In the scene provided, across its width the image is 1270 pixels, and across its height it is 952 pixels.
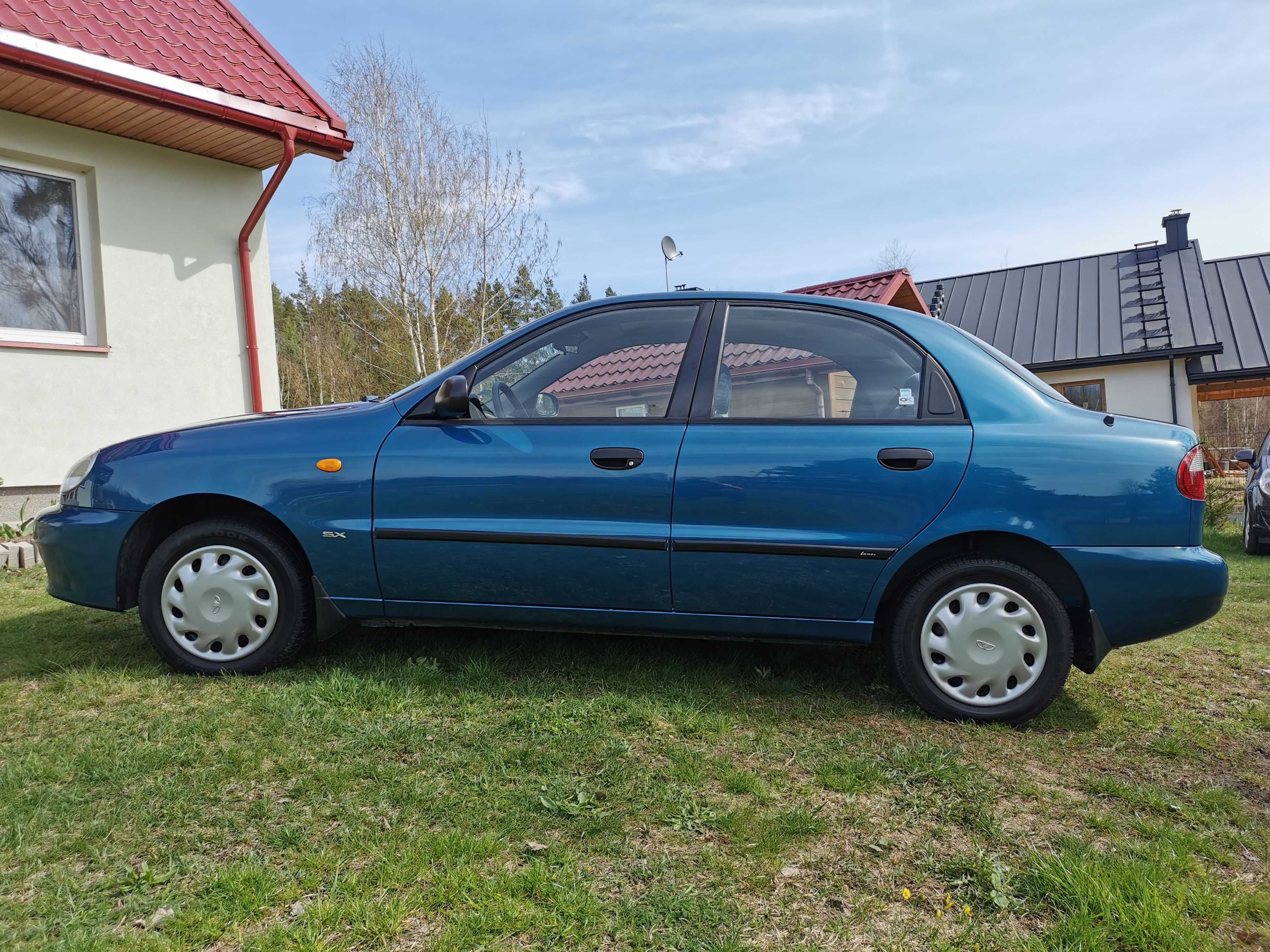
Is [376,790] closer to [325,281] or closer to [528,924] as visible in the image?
[528,924]

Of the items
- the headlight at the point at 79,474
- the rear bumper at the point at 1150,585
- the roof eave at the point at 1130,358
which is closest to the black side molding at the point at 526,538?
the headlight at the point at 79,474

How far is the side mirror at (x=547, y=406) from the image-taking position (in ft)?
11.3

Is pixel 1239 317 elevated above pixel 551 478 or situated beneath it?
elevated above

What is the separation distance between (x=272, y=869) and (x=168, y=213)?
6691 millimetres

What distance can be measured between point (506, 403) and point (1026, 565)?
2136 mm

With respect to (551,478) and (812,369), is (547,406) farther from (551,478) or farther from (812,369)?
(812,369)

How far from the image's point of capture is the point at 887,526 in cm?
309

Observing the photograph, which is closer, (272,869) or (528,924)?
(528,924)

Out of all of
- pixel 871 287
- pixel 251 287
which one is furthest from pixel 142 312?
pixel 871 287

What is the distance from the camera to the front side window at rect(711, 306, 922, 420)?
323 centimetres

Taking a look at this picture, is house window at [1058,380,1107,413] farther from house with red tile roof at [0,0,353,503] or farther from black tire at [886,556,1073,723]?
black tire at [886,556,1073,723]

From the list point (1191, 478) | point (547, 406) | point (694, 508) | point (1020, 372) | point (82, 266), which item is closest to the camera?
point (1191, 478)

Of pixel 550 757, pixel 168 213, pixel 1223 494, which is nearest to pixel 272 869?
pixel 550 757

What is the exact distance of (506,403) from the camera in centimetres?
350
